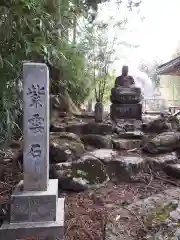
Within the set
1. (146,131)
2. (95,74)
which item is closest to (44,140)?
(146,131)

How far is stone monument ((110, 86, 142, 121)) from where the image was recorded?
281 inches

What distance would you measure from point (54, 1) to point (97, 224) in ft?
10.5

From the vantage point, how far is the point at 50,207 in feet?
7.20

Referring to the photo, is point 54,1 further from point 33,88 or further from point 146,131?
point 146,131

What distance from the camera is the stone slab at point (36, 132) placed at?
2.26 metres

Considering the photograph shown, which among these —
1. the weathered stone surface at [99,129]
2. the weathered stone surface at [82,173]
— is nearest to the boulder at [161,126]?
the weathered stone surface at [99,129]

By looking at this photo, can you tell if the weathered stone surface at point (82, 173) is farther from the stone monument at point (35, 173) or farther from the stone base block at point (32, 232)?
the stone base block at point (32, 232)

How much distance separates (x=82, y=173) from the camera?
3.21m

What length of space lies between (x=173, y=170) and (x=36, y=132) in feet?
7.24

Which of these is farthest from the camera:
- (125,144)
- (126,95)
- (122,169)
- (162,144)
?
(126,95)

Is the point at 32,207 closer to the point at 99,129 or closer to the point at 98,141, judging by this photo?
the point at 98,141

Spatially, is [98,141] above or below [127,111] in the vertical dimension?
below

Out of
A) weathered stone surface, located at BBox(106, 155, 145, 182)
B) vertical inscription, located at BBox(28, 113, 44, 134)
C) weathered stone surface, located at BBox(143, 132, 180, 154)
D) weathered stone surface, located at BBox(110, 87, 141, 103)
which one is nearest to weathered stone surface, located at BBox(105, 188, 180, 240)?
weathered stone surface, located at BBox(106, 155, 145, 182)

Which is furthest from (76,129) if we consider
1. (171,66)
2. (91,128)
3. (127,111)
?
(171,66)
